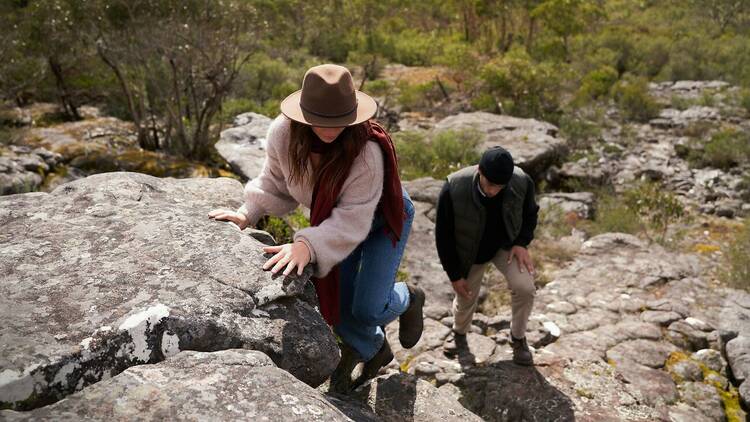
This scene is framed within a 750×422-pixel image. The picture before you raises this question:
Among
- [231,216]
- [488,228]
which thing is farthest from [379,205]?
[488,228]

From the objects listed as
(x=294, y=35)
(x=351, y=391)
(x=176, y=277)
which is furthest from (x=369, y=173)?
(x=294, y=35)

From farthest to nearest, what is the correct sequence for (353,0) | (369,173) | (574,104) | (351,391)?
(353,0)
(574,104)
(351,391)
(369,173)

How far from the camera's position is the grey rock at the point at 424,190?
6.88 meters

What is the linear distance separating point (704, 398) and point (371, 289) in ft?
8.93

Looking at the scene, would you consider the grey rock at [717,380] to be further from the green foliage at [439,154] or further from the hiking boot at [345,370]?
the green foliage at [439,154]

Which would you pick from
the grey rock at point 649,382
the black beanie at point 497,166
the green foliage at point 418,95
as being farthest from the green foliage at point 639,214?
the green foliage at point 418,95

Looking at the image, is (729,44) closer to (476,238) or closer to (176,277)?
(476,238)

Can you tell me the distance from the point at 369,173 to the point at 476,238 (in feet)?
5.16

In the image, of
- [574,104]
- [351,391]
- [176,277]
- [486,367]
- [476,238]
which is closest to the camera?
[176,277]

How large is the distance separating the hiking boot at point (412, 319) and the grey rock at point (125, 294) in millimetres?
971

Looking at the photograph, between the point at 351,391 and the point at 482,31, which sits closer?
the point at 351,391

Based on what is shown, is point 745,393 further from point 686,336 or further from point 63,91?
point 63,91

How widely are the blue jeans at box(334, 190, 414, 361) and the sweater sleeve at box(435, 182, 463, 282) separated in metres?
0.89

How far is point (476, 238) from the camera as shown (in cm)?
364
